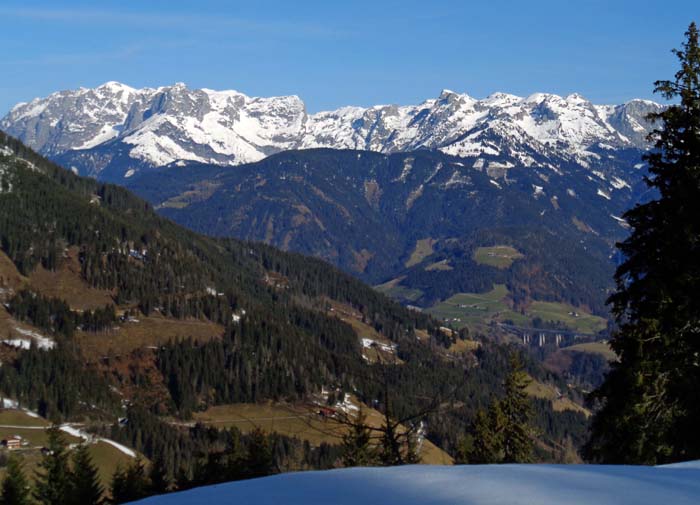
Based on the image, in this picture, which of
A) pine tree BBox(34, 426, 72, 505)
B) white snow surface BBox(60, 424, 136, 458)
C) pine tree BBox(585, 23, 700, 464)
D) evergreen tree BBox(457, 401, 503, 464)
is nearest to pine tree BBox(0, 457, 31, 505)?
pine tree BBox(34, 426, 72, 505)

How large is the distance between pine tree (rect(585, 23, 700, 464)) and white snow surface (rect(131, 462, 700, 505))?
12.7 metres

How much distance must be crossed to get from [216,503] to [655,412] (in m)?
20.2

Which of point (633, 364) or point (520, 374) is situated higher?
point (633, 364)

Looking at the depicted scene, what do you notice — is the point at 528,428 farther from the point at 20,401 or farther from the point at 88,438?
the point at 20,401

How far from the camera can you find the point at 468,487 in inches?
505

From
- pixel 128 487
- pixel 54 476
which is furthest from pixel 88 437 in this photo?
pixel 54 476

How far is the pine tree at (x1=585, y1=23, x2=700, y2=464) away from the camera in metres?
26.9

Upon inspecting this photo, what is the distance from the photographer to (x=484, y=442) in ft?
182

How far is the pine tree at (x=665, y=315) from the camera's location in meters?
26.9

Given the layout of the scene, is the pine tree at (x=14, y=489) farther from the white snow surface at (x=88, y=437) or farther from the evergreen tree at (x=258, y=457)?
the white snow surface at (x=88, y=437)

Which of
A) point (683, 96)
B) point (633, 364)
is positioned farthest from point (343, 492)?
point (683, 96)

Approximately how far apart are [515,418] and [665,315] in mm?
28558

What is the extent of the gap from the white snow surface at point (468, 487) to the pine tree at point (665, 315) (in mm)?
12741

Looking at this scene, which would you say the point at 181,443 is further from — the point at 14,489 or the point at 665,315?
the point at 665,315
